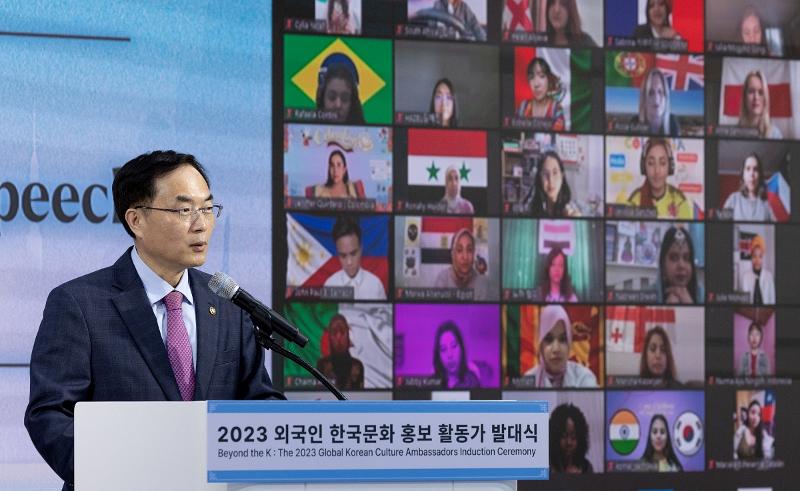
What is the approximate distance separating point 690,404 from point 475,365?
35.8 inches

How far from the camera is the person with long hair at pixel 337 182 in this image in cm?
393

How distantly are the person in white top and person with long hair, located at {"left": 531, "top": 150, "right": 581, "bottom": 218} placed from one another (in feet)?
2.30

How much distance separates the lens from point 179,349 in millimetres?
2244

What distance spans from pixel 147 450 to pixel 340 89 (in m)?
2.46

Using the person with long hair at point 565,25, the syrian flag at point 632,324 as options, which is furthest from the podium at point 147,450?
the person with long hair at point 565,25

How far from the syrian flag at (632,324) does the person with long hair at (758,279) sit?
1.15 ft

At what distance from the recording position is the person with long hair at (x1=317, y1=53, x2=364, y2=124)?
3.95 metres

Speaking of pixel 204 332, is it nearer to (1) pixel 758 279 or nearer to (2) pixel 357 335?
(2) pixel 357 335

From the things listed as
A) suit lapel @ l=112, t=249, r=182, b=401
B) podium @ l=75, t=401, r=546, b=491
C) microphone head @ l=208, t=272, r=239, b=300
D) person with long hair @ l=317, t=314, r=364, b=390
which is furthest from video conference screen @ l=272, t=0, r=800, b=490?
podium @ l=75, t=401, r=546, b=491

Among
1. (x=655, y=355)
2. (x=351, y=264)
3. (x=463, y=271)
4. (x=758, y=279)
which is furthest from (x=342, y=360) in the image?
(x=758, y=279)

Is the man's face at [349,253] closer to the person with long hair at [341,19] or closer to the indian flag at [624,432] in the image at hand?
the person with long hair at [341,19]

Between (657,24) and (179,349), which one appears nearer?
(179,349)

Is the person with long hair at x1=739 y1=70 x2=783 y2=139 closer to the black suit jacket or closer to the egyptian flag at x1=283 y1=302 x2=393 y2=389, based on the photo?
the egyptian flag at x1=283 y1=302 x2=393 y2=389

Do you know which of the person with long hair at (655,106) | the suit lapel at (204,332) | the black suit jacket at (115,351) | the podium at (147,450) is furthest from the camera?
the person with long hair at (655,106)
